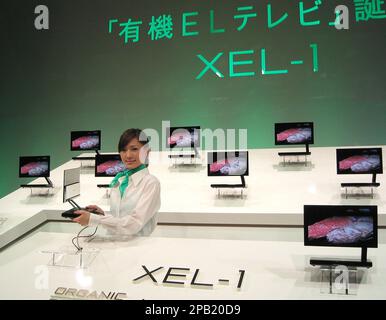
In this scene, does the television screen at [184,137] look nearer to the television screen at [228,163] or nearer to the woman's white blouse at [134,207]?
the television screen at [228,163]

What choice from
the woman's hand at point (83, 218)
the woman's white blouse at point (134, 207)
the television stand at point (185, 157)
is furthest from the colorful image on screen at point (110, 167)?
the woman's hand at point (83, 218)

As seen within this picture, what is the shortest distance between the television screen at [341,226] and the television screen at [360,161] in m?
2.39

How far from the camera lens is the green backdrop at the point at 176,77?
6879 mm

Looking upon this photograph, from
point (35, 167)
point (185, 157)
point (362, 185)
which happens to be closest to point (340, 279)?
point (362, 185)

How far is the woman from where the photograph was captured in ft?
8.18

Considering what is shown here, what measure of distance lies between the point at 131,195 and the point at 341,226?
1264 mm

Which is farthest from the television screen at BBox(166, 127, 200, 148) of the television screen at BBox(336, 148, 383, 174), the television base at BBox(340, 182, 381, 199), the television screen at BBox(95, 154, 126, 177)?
the television base at BBox(340, 182, 381, 199)

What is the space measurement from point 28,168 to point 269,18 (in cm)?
473

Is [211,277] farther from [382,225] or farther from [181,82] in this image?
[181,82]

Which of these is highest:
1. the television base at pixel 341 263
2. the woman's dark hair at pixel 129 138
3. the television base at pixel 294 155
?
the woman's dark hair at pixel 129 138

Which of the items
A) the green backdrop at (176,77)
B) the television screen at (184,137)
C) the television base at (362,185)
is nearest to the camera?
the television base at (362,185)

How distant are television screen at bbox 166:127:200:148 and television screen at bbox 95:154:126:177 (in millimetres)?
911

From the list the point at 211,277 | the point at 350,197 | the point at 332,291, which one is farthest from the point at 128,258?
the point at 350,197

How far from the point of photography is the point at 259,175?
5.14m
